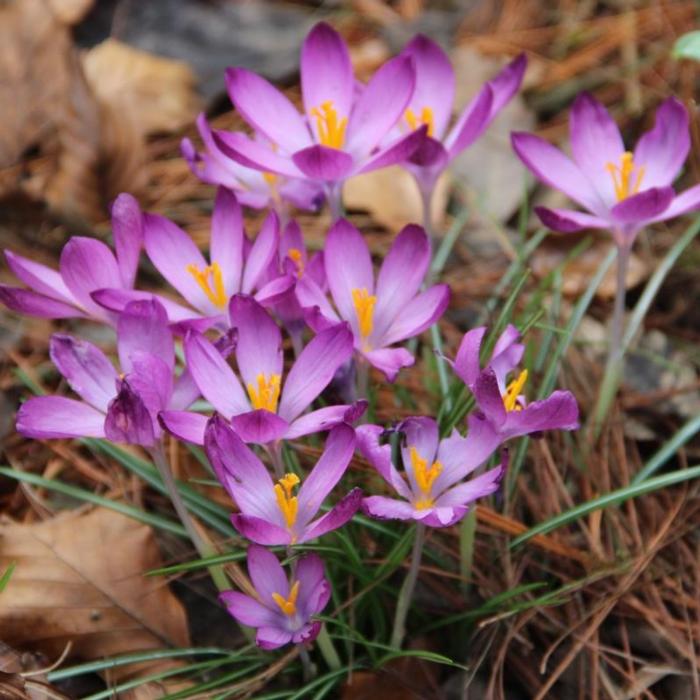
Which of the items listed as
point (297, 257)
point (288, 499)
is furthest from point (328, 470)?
point (297, 257)

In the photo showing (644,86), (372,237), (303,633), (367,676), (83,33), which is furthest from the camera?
(83,33)

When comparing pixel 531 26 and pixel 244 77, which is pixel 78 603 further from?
pixel 531 26

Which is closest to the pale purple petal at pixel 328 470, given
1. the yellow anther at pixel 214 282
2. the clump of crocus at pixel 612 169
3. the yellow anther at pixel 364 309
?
the yellow anther at pixel 364 309

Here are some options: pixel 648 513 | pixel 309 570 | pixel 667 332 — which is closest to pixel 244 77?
pixel 309 570

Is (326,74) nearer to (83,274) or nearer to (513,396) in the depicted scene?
(83,274)

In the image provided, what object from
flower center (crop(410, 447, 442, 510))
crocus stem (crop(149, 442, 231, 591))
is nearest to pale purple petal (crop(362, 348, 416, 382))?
flower center (crop(410, 447, 442, 510))

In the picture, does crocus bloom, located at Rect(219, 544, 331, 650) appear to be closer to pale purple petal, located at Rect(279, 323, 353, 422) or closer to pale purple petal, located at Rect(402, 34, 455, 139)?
pale purple petal, located at Rect(279, 323, 353, 422)

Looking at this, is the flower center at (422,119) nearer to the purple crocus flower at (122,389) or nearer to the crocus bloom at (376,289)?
the crocus bloom at (376,289)
